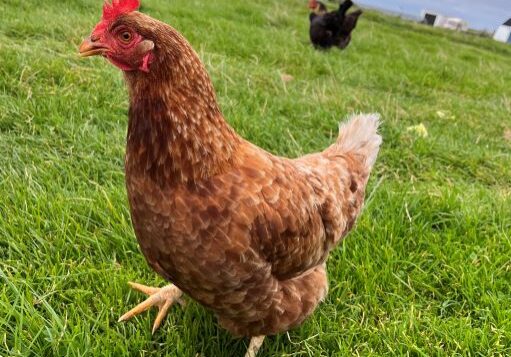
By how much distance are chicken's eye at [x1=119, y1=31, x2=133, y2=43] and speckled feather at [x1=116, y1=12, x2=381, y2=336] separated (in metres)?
0.03

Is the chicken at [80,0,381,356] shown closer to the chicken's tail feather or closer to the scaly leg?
the scaly leg

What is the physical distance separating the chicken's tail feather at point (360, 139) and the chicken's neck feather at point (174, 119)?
3.55 ft

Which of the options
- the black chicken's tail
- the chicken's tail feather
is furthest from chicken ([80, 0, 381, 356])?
the black chicken's tail

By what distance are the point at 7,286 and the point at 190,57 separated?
1188mm

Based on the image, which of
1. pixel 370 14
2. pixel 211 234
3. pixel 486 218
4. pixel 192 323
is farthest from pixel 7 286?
pixel 370 14

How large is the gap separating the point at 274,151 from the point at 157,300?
1.63 metres

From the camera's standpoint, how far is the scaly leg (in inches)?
75.9

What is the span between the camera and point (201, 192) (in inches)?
59.1

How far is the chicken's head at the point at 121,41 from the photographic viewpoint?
4.50 ft

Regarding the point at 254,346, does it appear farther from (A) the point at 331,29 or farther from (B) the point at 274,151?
(A) the point at 331,29

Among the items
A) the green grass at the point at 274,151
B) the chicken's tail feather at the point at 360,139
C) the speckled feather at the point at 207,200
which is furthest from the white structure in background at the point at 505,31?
the speckled feather at the point at 207,200

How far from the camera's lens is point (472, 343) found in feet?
6.37

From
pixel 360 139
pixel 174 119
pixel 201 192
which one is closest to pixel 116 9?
Answer: pixel 174 119

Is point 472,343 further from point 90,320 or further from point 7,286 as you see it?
point 7,286
